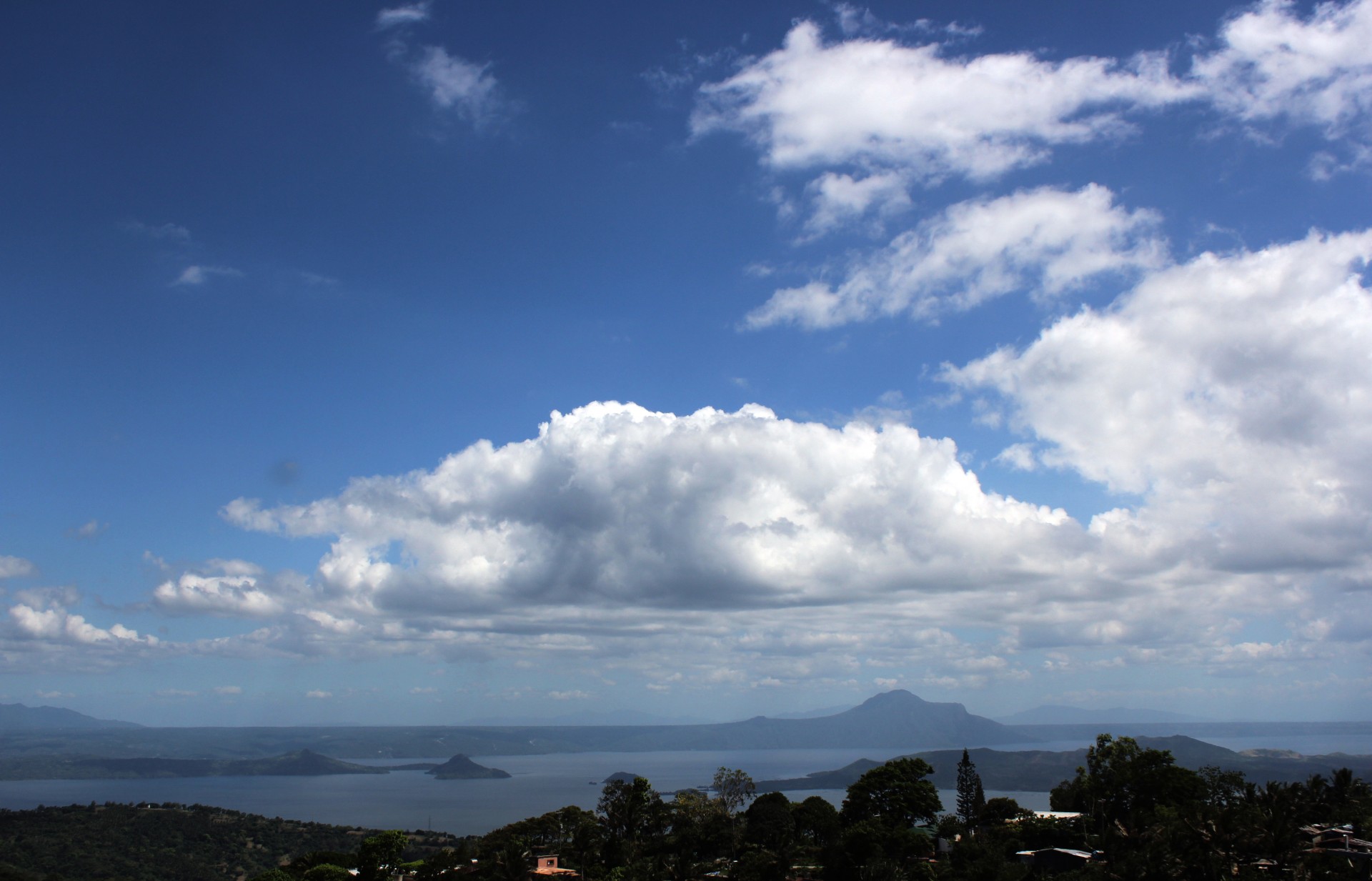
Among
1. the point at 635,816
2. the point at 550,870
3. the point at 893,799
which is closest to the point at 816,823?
the point at 893,799

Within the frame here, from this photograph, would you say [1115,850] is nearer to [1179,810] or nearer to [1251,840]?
[1251,840]

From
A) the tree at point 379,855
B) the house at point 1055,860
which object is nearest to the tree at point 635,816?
the tree at point 379,855

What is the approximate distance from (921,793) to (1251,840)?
32290mm

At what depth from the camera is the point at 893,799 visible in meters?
74.4

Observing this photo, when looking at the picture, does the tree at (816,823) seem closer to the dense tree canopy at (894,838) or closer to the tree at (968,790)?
the dense tree canopy at (894,838)

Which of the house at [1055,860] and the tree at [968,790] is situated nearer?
the house at [1055,860]

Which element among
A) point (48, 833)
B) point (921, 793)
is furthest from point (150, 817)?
point (921, 793)

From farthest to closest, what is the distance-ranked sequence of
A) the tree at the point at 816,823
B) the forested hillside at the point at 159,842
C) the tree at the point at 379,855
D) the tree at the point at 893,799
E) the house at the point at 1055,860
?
1. the forested hillside at the point at 159,842
2. the tree at the point at 893,799
3. the tree at the point at 816,823
4. the house at the point at 1055,860
5. the tree at the point at 379,855

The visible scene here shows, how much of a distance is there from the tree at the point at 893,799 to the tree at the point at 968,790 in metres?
15.1

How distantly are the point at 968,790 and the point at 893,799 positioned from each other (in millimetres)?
27438

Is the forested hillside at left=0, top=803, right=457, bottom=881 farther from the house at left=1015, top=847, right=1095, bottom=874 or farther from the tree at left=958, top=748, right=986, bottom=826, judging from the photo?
the house at left=1015, top=847, right=1095, bottom=874

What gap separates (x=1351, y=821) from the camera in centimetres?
6147

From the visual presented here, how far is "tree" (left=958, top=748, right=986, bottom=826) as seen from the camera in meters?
91.1

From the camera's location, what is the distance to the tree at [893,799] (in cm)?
7356
